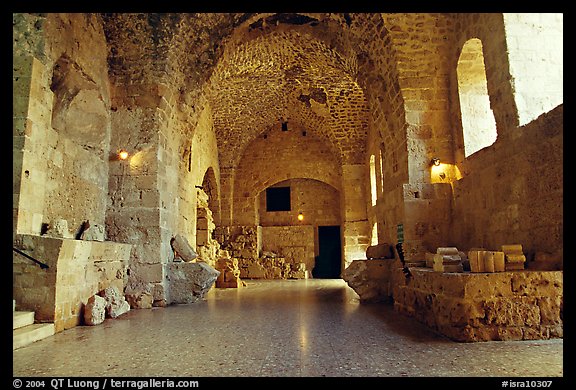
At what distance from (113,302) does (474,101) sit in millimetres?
6006

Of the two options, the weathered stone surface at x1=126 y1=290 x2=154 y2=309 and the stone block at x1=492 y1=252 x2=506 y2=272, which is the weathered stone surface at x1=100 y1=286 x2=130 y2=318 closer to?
the weathered stone surface at x1=126 y1=290 x2=154 y2=309

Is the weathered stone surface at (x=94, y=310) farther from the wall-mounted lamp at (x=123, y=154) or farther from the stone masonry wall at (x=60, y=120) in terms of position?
the wall-mounted lamp at (x=123, y=154)

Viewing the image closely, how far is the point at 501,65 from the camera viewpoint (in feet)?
15.3

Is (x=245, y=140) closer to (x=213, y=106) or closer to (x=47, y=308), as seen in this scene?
(x=213, y=106)

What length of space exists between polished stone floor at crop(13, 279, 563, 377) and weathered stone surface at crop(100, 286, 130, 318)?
1.30 feet

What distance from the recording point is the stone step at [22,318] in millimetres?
3852

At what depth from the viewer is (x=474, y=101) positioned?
5844 millimetres

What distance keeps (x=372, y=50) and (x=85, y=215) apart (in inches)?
212

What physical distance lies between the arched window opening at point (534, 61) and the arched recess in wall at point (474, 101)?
3.30 feet

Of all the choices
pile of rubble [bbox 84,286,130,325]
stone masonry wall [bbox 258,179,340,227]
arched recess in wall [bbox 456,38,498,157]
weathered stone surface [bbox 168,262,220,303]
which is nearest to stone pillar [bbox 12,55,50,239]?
pile of rubble [bbox 84,286,130,325]

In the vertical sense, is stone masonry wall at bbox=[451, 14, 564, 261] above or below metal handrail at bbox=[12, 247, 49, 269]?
above

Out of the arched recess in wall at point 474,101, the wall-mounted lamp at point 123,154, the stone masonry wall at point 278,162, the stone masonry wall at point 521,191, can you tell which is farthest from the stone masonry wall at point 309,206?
the stone masonry wall at point 521,191

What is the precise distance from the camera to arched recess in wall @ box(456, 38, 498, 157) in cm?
571

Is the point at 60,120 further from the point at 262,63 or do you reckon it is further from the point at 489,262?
the point at 489,262
